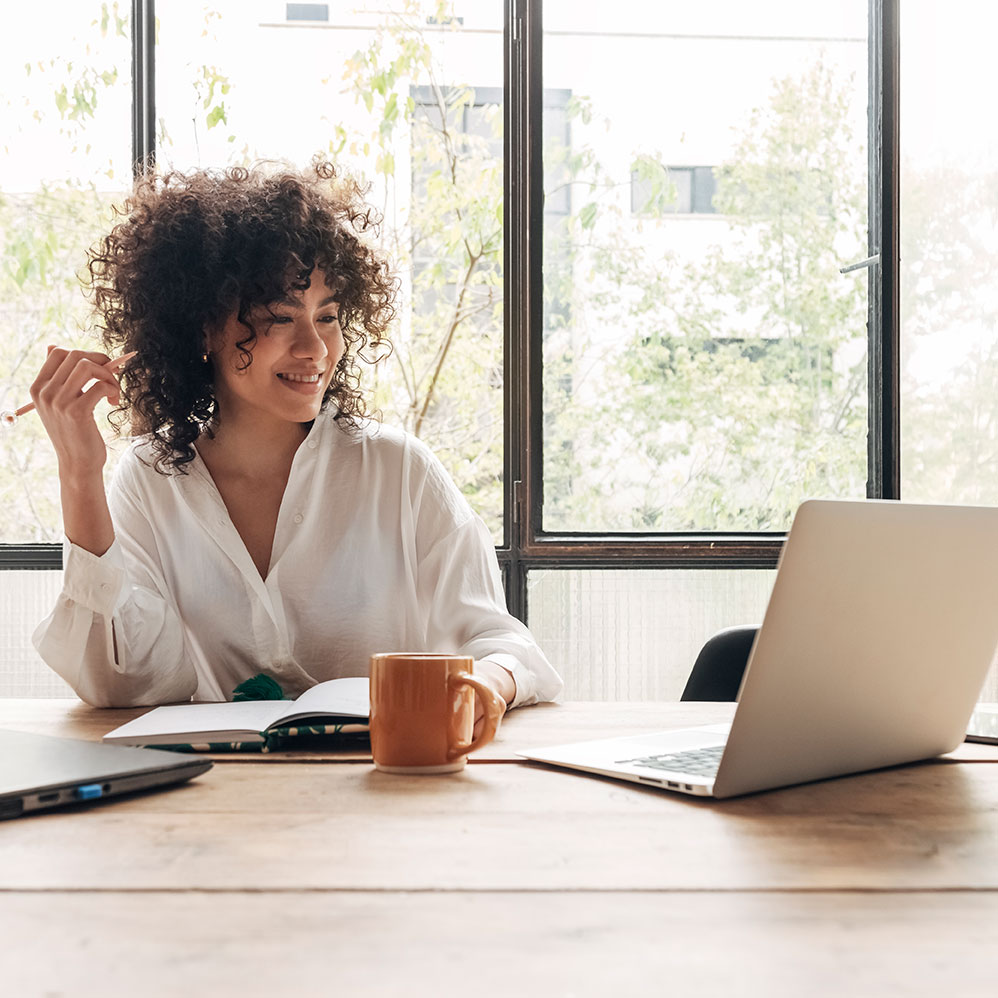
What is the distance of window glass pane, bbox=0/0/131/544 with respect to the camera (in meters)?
2.87

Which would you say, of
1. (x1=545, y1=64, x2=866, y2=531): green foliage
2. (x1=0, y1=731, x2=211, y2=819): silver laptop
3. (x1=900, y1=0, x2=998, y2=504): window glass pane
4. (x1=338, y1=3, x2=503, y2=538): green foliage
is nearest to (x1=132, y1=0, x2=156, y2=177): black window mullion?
(x1=338, y1=3, x2=503, y2=538): green foliage

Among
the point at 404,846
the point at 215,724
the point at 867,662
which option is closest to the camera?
the point at 404,846

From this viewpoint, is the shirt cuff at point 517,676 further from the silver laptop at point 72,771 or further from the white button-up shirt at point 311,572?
the silver laptop at point 72,771

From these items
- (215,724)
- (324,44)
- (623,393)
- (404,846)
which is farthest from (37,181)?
(404,846)

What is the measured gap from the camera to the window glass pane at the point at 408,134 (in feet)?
9.51

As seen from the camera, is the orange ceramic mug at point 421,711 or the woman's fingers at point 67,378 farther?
the woman's fingers at point 67,378

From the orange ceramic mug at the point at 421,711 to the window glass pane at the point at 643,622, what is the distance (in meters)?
1.89

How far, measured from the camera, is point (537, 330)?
2.86 meters

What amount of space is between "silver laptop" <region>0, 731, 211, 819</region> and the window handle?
2421 millimetres

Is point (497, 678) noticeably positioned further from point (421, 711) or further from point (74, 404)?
point (74, 404)

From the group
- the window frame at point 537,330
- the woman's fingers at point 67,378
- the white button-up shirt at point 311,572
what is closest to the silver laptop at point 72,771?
the white button-up shirt at point 311,572

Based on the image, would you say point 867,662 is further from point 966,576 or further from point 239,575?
point 239,575

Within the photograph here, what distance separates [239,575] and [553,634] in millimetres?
1281

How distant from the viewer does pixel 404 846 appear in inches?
30.5
